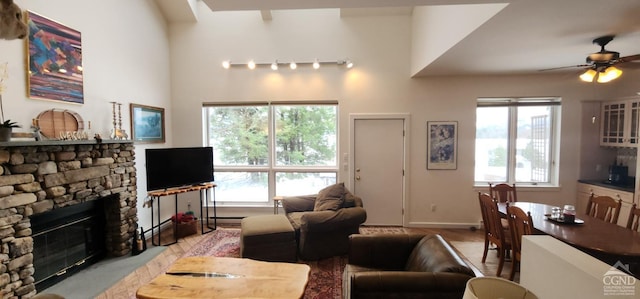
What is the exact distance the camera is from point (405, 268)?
91.5 inches

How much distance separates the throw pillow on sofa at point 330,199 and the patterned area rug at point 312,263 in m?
0.65

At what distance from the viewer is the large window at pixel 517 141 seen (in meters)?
4.52

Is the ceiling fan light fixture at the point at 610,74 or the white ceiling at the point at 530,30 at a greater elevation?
the white ceiling at the point at 530,30

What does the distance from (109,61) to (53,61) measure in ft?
2.39

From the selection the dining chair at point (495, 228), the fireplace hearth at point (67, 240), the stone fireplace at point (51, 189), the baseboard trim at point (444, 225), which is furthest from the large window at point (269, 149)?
the dining chair at point (495, 228)

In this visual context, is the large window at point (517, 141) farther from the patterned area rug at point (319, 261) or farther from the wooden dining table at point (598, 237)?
the wooden dining table at point (598, 237)

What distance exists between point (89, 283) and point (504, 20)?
4657 millimetres

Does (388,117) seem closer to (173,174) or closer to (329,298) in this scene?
(329,298)

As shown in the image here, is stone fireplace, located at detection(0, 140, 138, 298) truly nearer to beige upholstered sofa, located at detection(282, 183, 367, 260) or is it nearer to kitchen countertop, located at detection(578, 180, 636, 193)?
beige upholstered sofa, located at detection(282, 183, 367, 260)

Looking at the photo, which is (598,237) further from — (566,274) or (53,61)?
(53,61)

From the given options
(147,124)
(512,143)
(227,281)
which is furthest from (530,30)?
(147,124)

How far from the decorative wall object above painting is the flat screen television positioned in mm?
1094

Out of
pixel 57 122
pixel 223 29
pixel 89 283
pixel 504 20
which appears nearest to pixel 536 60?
pixel 504 20

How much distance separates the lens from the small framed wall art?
398cm
